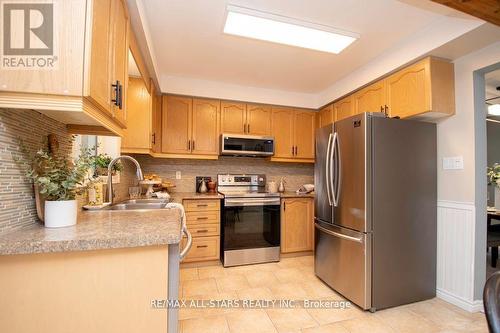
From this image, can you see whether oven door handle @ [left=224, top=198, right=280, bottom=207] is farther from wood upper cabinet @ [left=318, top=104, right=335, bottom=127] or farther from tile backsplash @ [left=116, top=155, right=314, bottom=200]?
wood upper cabinet @ [left=318, top=104, right=335, bottom=127]

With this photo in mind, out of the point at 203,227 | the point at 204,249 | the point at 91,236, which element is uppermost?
the point at 91,236

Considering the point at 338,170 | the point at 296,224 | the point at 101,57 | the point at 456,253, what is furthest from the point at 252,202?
the point at 101,57

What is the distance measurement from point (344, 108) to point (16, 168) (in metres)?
3.19

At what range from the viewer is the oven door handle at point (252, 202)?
9.52 feet

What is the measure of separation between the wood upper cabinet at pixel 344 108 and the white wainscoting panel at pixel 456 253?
1.42 metres

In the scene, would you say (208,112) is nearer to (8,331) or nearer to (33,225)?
(33,225)

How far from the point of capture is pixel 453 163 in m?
2.11

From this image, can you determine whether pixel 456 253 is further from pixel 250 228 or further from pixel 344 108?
pixel 250 228

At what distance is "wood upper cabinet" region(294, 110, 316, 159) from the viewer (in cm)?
362

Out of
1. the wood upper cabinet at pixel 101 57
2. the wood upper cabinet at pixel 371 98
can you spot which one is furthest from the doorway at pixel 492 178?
the wood upper cabinet at pixel 101 57

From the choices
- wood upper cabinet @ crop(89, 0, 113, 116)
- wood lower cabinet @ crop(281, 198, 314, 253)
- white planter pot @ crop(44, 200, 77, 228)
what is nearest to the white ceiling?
wood upper cabinet @ crop(89, 0, 113, 116)

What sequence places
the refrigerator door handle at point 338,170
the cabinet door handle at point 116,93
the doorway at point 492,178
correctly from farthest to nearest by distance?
the doorway at point 492,178
the refrigerator door handle at point 338,170
the cabinet door handle at point 116,93

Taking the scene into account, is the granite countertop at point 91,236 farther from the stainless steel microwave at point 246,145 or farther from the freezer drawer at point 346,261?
the stainless steel microwave at point 246,145

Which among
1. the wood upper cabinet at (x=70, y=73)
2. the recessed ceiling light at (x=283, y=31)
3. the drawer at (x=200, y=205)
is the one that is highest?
the recessed ceiling light at (x=283, y=31)
